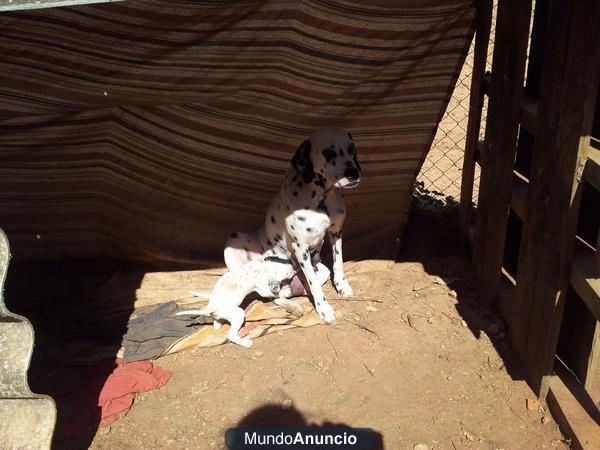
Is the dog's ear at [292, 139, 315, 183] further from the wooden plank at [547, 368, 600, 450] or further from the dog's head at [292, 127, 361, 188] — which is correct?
the wooden plank at [547, 368, 600, 450]

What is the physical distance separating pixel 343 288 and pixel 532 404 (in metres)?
1.78

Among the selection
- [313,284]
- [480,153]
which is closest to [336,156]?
[313,284]

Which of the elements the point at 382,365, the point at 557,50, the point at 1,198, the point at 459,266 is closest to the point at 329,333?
the point at 382,365

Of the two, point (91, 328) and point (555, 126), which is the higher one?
point (555, 126)

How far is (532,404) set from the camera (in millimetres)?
3721

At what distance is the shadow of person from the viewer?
3641 mm

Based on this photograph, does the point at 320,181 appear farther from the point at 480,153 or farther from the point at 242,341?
the point at 480,153

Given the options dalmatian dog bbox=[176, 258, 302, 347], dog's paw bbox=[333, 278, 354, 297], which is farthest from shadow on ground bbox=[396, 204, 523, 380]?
dalmatian dog bbox=[176, 258, 302, 347]

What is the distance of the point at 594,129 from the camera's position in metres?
3.36

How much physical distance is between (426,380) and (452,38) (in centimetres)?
223

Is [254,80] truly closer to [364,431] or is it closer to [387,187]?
[387,187]

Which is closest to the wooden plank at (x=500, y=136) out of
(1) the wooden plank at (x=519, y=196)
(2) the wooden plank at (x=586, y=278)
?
(1) the wooden plank at (x=519, y=196)

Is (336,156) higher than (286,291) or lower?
higher

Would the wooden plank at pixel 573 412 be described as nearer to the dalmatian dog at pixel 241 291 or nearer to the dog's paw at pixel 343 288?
the dog's paw at pixel 343 288
